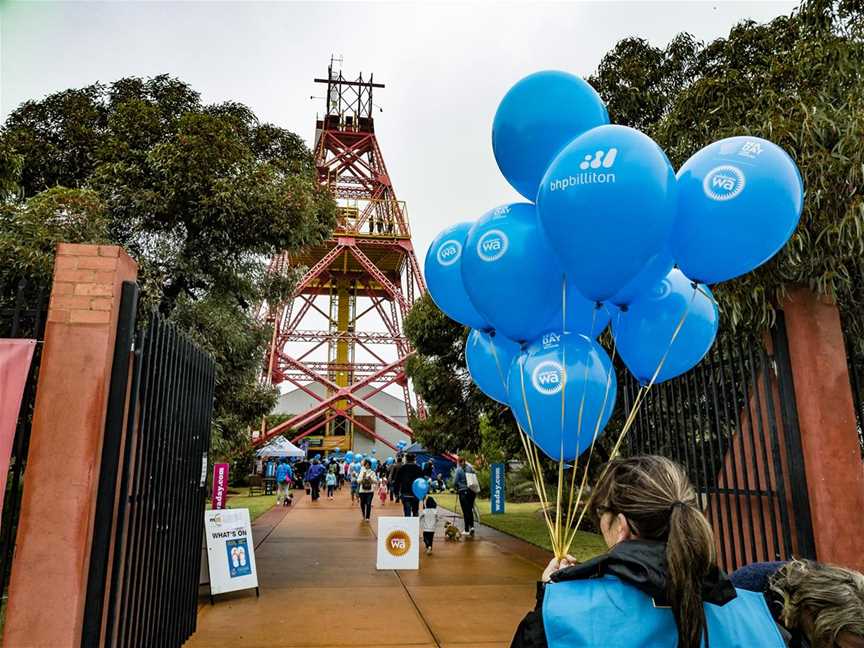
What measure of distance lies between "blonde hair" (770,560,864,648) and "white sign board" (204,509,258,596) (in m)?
5.72

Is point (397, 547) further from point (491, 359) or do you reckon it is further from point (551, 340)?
point (551, 340)

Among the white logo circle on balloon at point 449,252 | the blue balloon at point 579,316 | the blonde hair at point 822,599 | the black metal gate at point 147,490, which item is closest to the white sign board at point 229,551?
the black metal gate at point 147,490

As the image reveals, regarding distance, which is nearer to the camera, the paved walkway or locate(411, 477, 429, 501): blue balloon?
the paved walkway

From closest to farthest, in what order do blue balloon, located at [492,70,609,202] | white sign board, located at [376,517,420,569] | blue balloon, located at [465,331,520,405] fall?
blue balloon, located at [492,70,609,202] < blue balloon, located at [465,331,520,405] < white sign board, located at [376,517,420,569]

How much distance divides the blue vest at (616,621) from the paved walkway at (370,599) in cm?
396

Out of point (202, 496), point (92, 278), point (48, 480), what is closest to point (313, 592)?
point (202, 496)

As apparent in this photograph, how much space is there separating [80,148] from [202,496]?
21.4 ft

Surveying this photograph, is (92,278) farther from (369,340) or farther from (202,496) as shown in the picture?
(369,340)

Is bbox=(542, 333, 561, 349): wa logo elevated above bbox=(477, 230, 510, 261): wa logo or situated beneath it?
situated beneath

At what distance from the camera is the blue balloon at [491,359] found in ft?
13.3

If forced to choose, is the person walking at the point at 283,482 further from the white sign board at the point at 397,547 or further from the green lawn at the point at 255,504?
the white sign board at the point at 397,547

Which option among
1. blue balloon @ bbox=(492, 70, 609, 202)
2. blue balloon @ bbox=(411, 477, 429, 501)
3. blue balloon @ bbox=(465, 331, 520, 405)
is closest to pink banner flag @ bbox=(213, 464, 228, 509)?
blue balloon @ bbox=(465, 331, 520, 405)

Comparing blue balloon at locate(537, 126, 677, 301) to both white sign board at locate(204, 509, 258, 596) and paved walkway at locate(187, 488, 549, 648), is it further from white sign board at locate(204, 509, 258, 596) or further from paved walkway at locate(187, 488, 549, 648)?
white sign board at locate(204, 509, 258, 596)

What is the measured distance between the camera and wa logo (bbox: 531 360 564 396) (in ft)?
10.5
